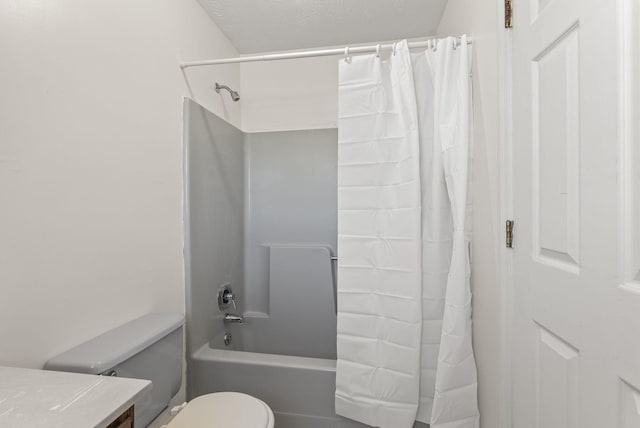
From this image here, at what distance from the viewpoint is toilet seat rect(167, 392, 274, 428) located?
3.84 feet

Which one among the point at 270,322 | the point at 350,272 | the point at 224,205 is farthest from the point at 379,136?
the point at 270,322

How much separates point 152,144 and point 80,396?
111 centimetres

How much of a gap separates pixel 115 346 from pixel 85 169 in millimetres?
621

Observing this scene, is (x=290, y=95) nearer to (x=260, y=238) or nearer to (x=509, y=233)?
(x=260, y=238)

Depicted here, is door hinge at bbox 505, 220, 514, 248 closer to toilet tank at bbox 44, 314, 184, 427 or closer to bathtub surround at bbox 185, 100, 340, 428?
bathtub surround at bbox 185, 100, 340, 428

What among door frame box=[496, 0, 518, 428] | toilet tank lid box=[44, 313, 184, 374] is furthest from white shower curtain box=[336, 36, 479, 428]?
toilet tank lid box=[44, 313, 184, 374]

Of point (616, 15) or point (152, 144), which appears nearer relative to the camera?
point (616, 15)

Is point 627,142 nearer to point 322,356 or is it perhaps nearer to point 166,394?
point 166,394

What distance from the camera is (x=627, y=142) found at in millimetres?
598

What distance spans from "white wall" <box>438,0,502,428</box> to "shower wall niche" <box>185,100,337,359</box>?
1.13 m

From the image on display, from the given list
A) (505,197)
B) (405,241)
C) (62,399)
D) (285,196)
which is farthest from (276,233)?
(62,399)

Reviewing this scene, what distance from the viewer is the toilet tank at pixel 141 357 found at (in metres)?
0.97

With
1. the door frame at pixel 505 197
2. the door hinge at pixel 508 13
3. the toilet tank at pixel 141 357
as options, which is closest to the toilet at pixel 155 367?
the toilet tank at pixel 141 357

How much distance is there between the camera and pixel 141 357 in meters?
1.13
